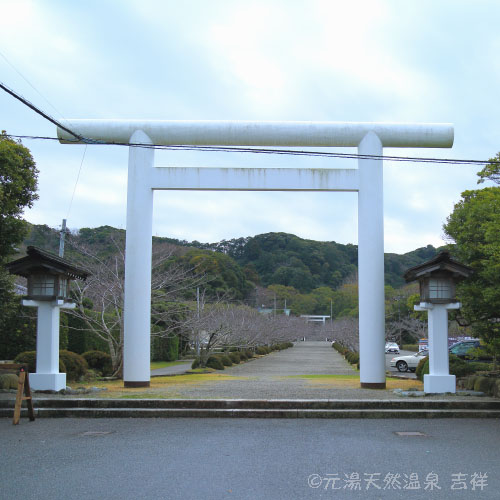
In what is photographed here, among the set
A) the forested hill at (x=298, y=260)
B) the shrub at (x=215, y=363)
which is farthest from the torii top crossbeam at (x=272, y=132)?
the forested hill at (x=298, y=260)

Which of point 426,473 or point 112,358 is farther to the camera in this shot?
point 112,358

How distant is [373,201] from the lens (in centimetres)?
1376

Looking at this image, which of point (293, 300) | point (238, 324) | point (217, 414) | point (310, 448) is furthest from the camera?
point (293, 300)

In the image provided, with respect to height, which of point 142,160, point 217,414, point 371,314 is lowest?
point 217,414

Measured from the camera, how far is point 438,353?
11641mm

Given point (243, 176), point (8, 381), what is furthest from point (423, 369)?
point (8, 381)

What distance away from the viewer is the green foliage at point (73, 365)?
14477mm

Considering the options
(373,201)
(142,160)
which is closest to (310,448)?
(373,201)

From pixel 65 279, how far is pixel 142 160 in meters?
3.70

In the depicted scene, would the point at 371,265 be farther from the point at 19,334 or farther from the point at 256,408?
the point at 19,334

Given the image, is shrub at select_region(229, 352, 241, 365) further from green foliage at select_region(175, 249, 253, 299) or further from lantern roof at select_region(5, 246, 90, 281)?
lantern roof at select_region(5, 246, 90, 281)

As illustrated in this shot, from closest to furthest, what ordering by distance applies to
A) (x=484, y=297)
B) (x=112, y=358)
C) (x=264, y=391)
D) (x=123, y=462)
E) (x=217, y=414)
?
(x=123, y=462)
(x=217, y=414)
(x=484, y=297)
(x=264, y=391)
(x=112, y=358)

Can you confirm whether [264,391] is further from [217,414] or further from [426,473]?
[426,473]

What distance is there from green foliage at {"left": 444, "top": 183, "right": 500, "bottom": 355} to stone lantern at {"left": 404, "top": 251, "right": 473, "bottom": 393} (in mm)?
533
